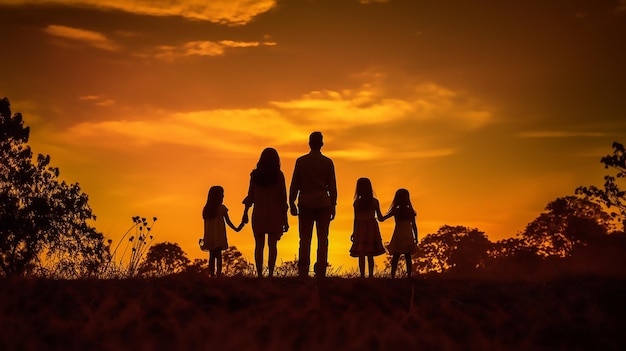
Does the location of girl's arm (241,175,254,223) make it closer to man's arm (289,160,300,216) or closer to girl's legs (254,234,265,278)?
girl's legs (254,234,265,278)

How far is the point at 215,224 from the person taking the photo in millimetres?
16266

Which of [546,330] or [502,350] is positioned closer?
[502,350]

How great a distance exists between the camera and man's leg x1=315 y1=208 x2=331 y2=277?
12930 mm

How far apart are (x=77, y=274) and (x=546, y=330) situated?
27.3ft

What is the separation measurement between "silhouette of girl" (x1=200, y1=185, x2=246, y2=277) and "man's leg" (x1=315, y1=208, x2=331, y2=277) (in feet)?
12.1

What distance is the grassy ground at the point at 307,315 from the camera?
7324mm

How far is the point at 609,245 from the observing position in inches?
1426

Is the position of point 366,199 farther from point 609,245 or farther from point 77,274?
point 609,245

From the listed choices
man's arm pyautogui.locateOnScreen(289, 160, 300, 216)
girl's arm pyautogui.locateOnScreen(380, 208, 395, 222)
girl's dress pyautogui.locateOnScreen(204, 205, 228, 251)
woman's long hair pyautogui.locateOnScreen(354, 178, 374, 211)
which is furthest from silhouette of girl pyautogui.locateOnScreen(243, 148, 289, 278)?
girl's arm pyautogui.locateOnScreen(380, 208, 395, 222)

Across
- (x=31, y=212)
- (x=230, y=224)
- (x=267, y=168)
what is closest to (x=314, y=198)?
(x=267, y=168)

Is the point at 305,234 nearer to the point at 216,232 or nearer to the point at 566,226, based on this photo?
the point at 216,232

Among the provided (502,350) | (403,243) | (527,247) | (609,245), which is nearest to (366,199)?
(403,243)

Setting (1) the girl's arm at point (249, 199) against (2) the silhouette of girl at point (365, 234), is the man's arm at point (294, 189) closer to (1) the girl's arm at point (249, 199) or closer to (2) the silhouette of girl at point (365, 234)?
Result: (1) the girl's arm at point (249, 199)

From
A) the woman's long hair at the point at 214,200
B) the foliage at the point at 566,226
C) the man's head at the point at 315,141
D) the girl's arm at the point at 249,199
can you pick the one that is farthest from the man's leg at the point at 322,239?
the foliage at the point at 566,226
